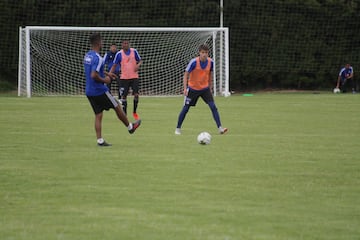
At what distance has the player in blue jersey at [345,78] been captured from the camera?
39812 millimetres

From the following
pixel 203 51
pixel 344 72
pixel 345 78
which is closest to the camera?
pixel 203 51

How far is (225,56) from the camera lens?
34.3m

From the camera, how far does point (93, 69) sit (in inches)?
520

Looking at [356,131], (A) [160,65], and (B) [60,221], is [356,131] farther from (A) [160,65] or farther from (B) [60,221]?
(A) [160,65]

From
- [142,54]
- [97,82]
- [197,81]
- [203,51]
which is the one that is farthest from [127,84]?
[142,54]

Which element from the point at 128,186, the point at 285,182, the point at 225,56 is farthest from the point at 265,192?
the point at 225,56

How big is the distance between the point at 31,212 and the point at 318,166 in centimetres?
495

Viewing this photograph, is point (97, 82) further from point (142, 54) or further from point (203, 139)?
point (142, 54)

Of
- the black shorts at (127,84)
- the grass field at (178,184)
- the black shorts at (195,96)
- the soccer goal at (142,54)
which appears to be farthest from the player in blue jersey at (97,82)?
the soccer goal at (142,54)

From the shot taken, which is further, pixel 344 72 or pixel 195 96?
pixel 344 72

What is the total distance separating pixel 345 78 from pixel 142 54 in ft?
38.8

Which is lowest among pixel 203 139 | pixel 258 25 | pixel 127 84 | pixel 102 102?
pixel 203 139

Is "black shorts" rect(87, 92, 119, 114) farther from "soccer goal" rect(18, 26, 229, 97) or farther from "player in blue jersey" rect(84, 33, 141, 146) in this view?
"soccer goal" rect(18, 26, 229, 97)

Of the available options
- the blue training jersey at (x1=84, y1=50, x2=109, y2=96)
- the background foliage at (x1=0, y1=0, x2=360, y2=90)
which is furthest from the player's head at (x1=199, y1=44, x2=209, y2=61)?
the background foliage at (x1=0, y1=0, x2=360, y2=90)
